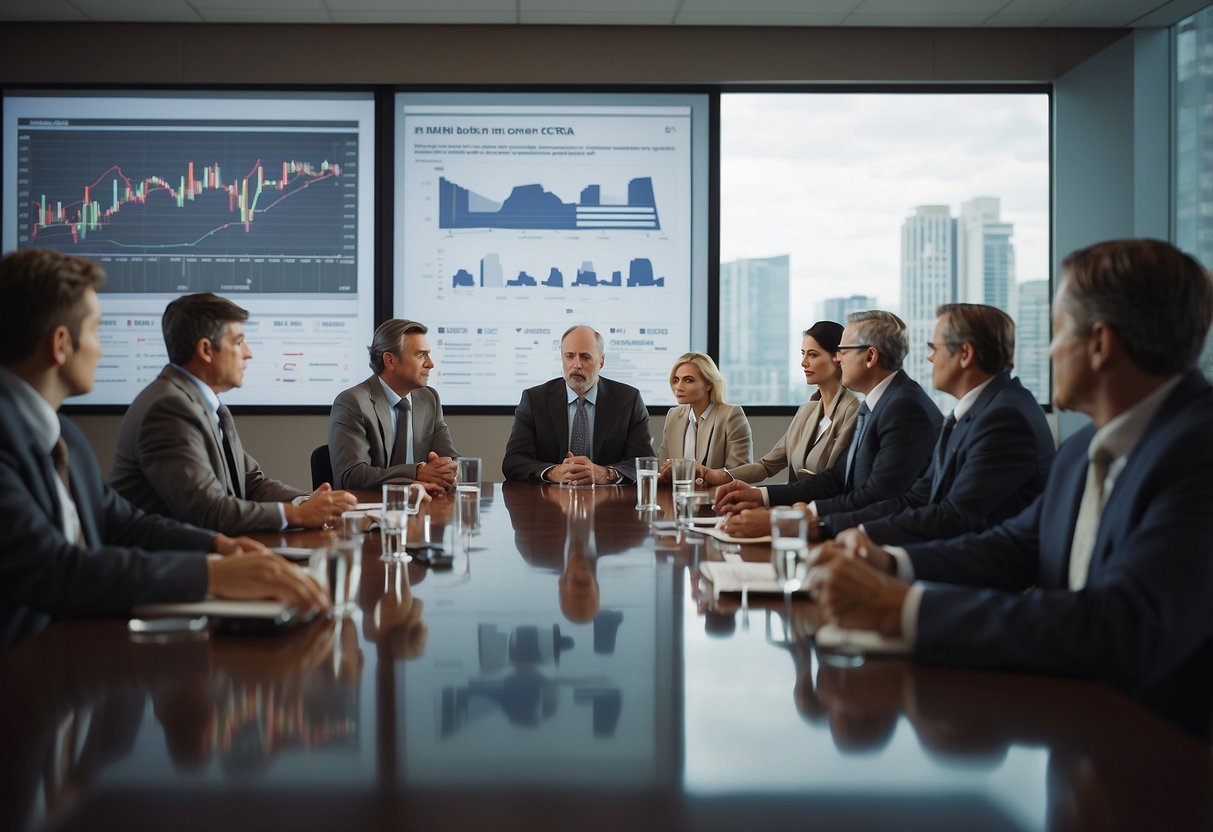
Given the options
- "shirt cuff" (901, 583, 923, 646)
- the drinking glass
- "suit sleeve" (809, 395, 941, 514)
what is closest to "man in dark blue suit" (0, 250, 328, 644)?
the drinking glass

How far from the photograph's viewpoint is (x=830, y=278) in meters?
6.80

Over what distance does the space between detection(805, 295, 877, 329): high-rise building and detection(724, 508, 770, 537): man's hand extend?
14.1 feet

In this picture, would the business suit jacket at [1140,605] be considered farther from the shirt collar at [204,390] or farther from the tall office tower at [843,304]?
the tall office tower at [843,304]

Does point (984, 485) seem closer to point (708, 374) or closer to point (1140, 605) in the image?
point (1140, 605)

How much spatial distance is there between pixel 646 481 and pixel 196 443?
146 cm

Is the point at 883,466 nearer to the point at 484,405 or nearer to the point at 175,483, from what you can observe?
the point at 175,483

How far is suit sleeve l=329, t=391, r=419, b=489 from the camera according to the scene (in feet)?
13.9

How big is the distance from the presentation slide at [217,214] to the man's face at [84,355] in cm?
457

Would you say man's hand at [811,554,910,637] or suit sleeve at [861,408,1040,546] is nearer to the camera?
man's hand at [811,554,910,637]

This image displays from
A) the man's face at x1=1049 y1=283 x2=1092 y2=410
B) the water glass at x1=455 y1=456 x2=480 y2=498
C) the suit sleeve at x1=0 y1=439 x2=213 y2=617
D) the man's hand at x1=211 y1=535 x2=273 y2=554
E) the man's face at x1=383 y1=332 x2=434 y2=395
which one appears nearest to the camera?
the suit sleeve at x1=0 y1=439 x2=213 y2=617

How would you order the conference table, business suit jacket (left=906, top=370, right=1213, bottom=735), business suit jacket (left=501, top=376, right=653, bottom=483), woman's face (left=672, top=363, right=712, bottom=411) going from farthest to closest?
woman's face (left=672, top=363, right=712, bottom=411) → business suit jacket (left=501, top=376, right=653, bottom=483) → business suit jacket (left=906, top=370, right=1213, bottom=735) → the conference table

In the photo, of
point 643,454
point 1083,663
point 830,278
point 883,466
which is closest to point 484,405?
point 643,454

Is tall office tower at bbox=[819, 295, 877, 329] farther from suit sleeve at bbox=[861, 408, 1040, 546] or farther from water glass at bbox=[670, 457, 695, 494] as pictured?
suit sleeve at bbox=[861, 408, 1040, 546]

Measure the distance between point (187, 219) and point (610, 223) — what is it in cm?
275
